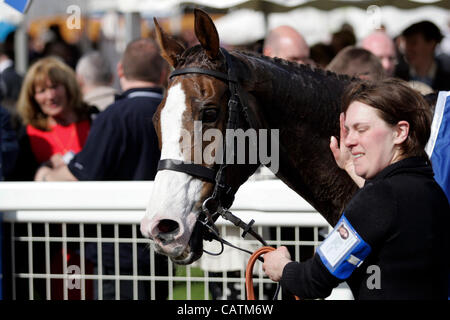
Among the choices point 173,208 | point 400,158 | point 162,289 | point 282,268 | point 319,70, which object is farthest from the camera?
point 162,289

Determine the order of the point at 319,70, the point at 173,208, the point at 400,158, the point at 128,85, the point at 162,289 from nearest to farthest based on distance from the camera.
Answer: the point at 400,158 < the point at 173,208 < the point at 319,70 < the point at 162,289 < the point at 128,85

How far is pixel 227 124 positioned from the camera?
2.46m

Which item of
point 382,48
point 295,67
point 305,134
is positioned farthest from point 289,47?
point 305,134

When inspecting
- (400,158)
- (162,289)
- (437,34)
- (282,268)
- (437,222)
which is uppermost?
(437,34)

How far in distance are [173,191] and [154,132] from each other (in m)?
1.80

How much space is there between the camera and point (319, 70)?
110 inches

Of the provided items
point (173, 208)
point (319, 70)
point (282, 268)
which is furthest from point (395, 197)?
point (319, 70)

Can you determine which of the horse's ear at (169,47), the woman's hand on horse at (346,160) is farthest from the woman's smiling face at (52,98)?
the woman's hand on horse at (346,160)

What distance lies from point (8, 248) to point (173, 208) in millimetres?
1193

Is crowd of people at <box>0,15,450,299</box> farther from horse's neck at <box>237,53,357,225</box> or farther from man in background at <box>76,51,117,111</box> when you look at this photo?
horse's neck at <box>237,53,357,225</box>

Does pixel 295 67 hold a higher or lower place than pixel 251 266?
higher

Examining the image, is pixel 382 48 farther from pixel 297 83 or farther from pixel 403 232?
pixel 403 232

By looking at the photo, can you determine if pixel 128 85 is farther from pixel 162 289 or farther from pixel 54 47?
pixel 54 47

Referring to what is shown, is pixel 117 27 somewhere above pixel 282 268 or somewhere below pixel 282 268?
above
